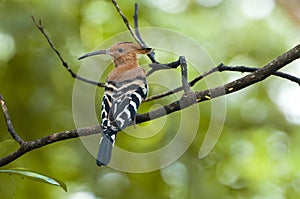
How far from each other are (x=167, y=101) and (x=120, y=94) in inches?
40.1

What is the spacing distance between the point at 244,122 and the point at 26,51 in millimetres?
1583

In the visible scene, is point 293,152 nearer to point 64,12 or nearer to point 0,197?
point 64,12

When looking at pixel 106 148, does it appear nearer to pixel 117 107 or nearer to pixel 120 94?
pixel 117 107

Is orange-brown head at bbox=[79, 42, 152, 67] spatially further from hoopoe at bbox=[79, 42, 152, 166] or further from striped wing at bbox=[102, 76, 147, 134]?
striped wing at bbox=[102, 76, 147, 134]

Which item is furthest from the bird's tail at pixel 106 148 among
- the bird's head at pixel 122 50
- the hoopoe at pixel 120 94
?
the bird's head at pixel 122 50

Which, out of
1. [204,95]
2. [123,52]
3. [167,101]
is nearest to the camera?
[204,95]

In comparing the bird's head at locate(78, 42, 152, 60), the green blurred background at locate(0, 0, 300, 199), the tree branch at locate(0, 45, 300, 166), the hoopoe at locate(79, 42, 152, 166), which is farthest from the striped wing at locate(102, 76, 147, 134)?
the green blurred background at locate(0, 0, 300, 199)

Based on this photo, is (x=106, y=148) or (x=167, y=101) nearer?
(x=106, y=148)

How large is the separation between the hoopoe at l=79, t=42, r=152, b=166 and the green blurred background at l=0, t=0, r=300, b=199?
60cm

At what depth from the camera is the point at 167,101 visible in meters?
3.54

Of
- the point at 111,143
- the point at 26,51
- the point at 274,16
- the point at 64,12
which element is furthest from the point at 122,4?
the point at 111,143

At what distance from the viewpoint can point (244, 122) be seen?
4145 mm

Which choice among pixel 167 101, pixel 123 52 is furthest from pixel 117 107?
pixel 167 101

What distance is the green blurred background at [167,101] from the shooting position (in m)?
3.37
